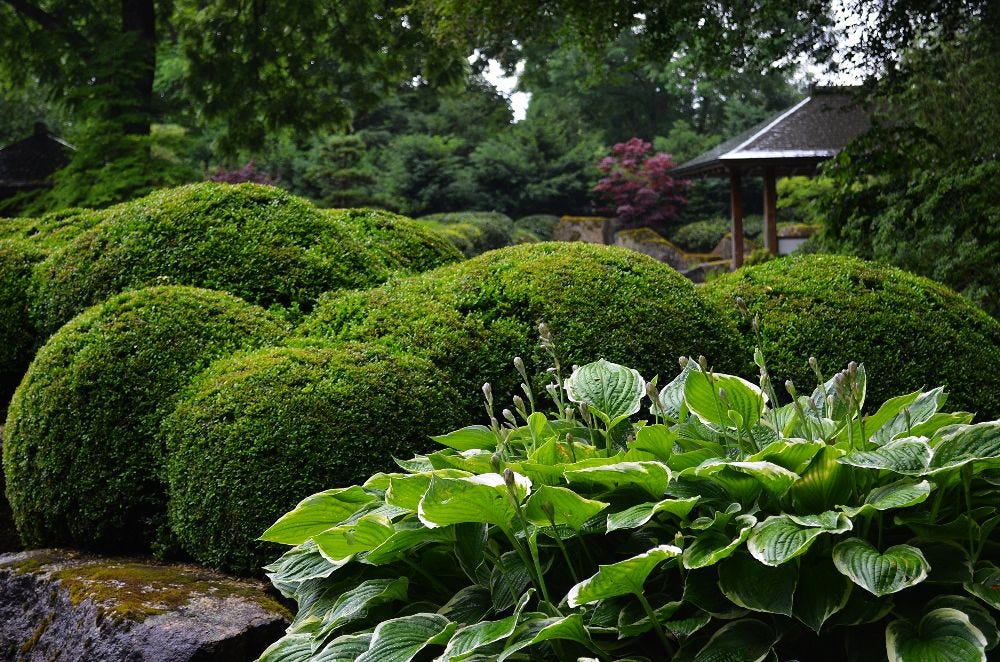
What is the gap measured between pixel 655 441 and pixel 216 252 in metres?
3.14

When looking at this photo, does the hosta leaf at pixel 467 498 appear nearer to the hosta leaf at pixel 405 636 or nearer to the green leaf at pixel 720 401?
the hosta leaf at pixel 405 636

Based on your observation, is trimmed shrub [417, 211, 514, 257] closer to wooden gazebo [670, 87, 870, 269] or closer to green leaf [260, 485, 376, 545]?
wooden gazebo [670, 87, 870, 269]

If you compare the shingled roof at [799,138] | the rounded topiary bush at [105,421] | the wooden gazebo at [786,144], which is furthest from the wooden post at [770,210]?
the rounded topiary bush at [105,421]

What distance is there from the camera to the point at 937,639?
157cm

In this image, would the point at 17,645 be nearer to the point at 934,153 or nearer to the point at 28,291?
the point at 28,291

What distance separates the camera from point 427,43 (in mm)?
14766

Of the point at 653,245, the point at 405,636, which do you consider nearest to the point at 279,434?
the point at 405,636

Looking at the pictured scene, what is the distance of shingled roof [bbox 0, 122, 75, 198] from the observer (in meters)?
14.8

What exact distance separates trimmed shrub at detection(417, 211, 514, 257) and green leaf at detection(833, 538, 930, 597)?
16086mm

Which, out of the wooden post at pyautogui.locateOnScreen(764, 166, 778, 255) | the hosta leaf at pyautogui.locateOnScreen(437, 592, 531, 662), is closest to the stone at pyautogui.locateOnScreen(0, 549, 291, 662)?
the hosta leaf at pyautogui.locateOnScreen(437, 592, 531, 662)

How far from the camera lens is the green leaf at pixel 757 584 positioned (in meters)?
1.64

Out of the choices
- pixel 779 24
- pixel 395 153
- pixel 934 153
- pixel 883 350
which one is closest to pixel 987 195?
pixel 934 153

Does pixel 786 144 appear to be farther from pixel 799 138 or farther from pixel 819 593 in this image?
pixel 819 593

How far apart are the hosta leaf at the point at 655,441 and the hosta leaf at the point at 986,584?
2.06ft
